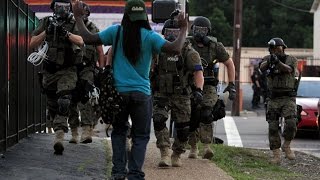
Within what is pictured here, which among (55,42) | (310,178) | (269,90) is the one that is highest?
(55,42)

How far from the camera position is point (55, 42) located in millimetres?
8383

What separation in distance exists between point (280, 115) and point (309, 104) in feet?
22.5

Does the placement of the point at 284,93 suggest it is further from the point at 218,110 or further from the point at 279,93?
the point at 218,110

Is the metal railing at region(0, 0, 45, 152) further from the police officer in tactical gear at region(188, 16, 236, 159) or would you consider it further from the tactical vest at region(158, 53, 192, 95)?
Answer: the police officer in tactical gear at region(188, 16, 236, 159)

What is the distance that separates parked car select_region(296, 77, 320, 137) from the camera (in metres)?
17.1

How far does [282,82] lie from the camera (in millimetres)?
10750

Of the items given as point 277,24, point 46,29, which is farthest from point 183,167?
point 277,24

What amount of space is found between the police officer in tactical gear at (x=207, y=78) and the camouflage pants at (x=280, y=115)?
1308 mm

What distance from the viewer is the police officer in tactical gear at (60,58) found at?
26.5ft

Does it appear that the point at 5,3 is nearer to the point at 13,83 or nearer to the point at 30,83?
the point at 13,83

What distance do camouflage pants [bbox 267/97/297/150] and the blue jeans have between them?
16.1ft

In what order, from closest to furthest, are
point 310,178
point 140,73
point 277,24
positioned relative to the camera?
point 140,73
point 310,178
point 277,24

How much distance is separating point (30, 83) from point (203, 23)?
3.21 m

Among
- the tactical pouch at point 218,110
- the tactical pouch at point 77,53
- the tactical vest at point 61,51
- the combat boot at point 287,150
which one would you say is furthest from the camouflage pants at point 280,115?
the tactical vest at point 61,51
